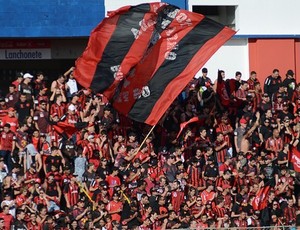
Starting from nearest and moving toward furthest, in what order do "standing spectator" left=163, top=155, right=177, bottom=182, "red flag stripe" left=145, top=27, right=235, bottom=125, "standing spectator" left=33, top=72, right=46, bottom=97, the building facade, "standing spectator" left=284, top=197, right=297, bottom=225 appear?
1. "standing spectator" left=284, top=197, right=297, bottom=225
2. "standing spectator" left=163, top=155, right=177, bottom=182
3. "red flag stripe" left=145, top=27, right=235, bottom=125
4. "standing spectator" left=33, top=72, right=46, bottom=97
5. the building facade

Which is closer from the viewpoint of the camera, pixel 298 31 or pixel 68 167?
pixel 68 167

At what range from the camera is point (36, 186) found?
82.5 ft

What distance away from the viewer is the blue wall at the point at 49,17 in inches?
1166

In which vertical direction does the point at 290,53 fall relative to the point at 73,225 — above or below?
above

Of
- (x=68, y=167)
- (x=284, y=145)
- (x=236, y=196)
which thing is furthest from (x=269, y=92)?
(x=68, y=167)

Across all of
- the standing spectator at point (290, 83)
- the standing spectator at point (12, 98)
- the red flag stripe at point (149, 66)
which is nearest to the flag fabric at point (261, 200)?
the standing spectator at point (290, 83)

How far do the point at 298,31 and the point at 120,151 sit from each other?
7.14 metres

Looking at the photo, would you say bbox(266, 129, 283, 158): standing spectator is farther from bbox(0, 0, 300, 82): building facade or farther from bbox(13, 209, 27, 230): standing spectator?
bbox(13, 209, 27, 230): standing spectator

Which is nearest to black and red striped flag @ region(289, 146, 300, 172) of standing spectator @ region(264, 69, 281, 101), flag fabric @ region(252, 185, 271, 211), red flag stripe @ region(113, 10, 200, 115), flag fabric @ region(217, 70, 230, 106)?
flag fabric @ region(252, 185, 271, 211)

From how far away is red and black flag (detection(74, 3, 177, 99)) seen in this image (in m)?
27.5

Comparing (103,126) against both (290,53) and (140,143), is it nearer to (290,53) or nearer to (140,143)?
(140,143)

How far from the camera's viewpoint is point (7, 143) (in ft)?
86.4

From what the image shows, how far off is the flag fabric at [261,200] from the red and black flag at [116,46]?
160 inches

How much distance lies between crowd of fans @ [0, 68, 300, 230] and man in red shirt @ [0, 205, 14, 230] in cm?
2
